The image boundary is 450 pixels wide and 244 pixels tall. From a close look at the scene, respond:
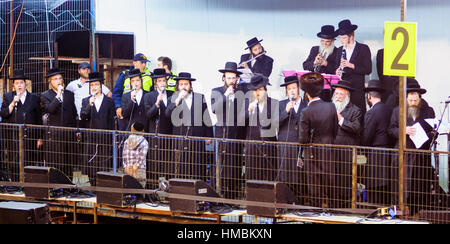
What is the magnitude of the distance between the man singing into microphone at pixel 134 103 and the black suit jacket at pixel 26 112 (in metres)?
1.41

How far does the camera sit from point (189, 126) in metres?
9.18

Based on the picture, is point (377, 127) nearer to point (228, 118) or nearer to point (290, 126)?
point (290, 126)

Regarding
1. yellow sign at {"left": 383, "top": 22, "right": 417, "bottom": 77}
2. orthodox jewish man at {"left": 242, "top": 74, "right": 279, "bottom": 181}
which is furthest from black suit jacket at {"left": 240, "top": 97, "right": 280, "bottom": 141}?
yellow sign at {"left": 383, "top": 22, "right": 417, "bottom": 77}

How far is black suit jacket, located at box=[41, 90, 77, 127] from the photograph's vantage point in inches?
396

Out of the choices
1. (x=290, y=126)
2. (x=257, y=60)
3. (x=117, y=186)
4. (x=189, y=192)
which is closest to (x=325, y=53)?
(x=257, y=60)

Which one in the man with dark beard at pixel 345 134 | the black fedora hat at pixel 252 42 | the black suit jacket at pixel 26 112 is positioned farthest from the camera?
the black suit jacket at pixel 26 112

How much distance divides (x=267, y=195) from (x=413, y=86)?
2407 millimetres

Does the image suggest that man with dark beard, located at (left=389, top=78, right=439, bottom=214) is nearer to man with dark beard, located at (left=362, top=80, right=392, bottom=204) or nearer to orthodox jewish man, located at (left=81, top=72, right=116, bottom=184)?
man with dark beard, located at (left=362, top=80, right=392, bottom=204)

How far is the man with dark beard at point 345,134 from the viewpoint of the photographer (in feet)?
25.8

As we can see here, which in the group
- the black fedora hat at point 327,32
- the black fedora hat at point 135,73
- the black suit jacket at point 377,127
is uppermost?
the black fedora hat at point 327,32

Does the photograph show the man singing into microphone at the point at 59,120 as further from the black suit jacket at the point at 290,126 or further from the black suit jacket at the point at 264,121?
the black suit jacket at the point at 290,126

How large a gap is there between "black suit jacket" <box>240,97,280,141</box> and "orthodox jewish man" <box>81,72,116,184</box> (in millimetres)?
1933

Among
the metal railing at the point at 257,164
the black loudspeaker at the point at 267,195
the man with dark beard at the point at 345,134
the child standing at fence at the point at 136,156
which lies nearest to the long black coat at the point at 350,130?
the man with dark beard at the point at 345,134
